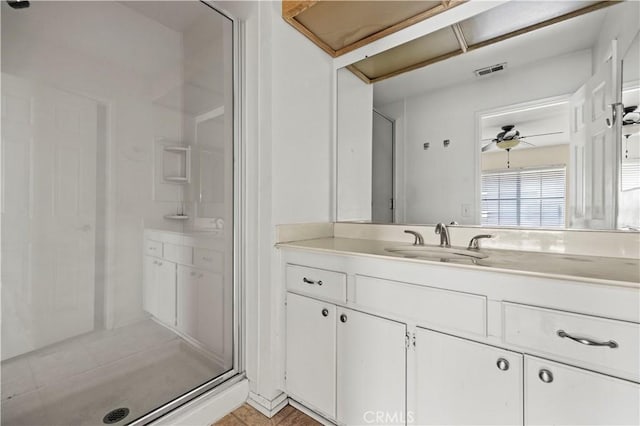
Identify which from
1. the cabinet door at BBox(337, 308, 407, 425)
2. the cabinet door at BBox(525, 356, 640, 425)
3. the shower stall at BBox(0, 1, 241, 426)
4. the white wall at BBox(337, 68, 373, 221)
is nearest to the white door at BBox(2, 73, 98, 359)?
the shower stall at BBox(0, 1, 241, 426)

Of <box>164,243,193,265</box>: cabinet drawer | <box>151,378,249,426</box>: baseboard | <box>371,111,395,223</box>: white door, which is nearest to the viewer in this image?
<box>151,378,249,426</box>: baseboard

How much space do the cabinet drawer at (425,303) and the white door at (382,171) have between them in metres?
0.68

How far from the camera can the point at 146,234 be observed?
1.41 m

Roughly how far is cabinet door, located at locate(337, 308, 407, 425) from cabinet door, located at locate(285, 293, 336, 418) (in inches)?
1.8

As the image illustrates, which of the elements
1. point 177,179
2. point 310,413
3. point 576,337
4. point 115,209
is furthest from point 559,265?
point 115,209

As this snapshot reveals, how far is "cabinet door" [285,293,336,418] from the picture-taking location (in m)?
1.25

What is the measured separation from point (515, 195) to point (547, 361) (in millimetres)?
787

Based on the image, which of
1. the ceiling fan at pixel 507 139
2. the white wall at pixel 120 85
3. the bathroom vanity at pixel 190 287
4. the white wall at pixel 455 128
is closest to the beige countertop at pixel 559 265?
the white wall at pixel 455 128

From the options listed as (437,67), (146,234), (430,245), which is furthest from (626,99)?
(146,234)

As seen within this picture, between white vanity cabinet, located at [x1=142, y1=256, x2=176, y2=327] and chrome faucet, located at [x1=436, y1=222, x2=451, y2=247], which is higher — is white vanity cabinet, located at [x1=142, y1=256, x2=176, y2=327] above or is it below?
below

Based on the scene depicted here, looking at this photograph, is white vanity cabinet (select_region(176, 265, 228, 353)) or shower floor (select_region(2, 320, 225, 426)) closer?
shower floor (select_region(2, 320, 225, 426))

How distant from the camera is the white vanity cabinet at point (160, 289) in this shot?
4.65ft

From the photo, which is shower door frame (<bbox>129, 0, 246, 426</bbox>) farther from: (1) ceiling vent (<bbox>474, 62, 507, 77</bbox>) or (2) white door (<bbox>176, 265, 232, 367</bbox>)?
(1) ceiling vent (<bbox>474, 62, 507, 77</bbox>)

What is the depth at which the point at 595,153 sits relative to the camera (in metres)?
1.16
